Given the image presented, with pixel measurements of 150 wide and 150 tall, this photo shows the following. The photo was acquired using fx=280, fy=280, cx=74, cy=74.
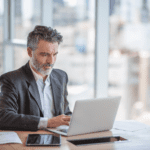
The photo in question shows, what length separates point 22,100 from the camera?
2088 millimetres

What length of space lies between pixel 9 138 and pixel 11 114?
0.28m

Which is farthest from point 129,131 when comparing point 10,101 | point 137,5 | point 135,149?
point 137,5

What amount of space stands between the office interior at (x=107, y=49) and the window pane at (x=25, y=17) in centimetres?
69

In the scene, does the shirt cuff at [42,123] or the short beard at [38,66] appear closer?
the shirt cuff at [42,123]

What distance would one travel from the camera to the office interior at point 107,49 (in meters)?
3.21

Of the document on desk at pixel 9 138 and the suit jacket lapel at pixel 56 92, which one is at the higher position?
the suit jacket lapel at pixel 56 92

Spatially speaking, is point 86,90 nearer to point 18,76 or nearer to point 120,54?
point 120,54

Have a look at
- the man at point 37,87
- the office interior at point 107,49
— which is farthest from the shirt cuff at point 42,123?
the office interior at point 107,49

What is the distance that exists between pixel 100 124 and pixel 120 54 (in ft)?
5.40

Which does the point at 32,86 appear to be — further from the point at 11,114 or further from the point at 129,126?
the point at 129,126

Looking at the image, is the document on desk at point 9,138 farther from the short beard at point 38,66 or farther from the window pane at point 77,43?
the window pane at point 77,43

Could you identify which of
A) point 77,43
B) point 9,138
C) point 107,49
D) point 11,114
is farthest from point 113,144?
point 77,43

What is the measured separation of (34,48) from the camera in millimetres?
2189

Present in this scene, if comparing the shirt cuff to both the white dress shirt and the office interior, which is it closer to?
the white dress shirt
